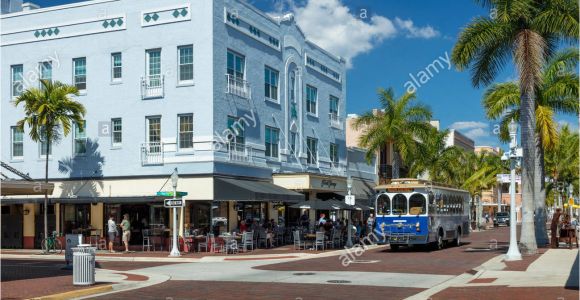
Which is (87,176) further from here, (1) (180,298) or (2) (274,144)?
(1) (180,298)

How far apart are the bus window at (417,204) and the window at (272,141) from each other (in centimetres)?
1043

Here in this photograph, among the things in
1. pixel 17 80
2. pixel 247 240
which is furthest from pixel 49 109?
pixel 247 240

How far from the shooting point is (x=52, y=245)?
110 feet

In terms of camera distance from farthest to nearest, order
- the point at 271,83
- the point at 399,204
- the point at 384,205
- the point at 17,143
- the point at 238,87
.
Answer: the point at 271,83
the point at 17,143
the point at 238,87
the point at 384,205
the point at 399,204

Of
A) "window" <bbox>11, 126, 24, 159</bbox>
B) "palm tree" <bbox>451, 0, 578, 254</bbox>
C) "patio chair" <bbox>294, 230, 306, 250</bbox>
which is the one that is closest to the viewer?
"palm tree" <bbox>451, 0, 578, 254</bbox>

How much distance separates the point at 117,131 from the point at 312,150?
1375cm

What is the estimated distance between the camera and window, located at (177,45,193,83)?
33.6 meters

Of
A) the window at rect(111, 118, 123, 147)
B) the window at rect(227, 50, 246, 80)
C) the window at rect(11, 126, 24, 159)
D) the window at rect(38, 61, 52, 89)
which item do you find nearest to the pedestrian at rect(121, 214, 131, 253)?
the window at rect(111, 118, 123, 147)

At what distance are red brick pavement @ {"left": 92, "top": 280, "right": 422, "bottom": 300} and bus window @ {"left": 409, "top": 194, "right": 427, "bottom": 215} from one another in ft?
45.1

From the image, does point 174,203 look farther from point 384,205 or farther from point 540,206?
point 540,206

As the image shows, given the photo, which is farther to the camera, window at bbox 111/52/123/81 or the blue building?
window at bbox 111/52/123/81

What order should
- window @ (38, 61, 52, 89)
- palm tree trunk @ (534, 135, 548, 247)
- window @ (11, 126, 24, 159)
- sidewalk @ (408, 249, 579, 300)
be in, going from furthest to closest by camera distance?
window @ (11, 126, 24, 159) → window @ (38, 61, 52, 89) → palm tree trunk @ (534, 135, 548, 247) → sidewalk @ (408, 249, 579, 300)

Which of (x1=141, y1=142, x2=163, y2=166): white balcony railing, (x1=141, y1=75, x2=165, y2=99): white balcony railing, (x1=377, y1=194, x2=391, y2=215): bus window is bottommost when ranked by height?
(x1=377, y1=194, x2=391, y2=215): bus window

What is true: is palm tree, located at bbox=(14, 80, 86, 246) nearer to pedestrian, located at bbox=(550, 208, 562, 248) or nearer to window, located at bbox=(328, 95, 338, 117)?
window, located at bbox=(328, 95, 338, 117)
